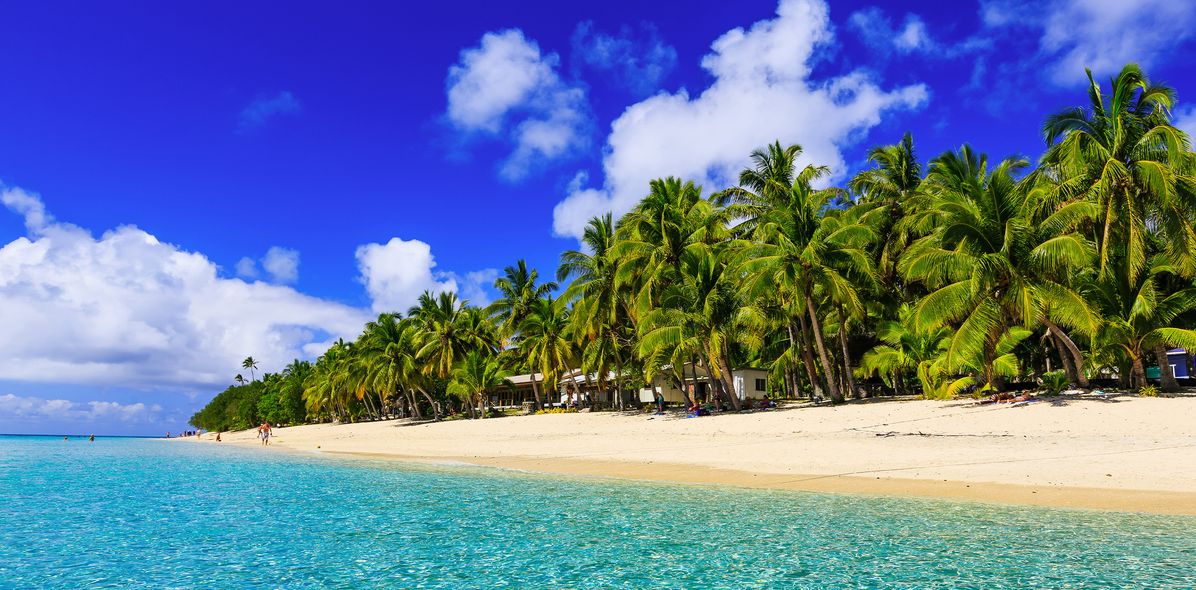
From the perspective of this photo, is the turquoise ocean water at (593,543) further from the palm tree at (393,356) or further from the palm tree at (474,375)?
the palm tree at (393,356)

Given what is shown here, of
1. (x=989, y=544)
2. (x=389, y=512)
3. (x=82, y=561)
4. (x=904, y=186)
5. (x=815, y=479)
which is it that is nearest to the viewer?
(x=989, y=544)

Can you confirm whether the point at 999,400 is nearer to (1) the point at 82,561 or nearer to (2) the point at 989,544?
(2) the point at 989,544

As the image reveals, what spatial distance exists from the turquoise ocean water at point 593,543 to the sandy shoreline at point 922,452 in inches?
76.7

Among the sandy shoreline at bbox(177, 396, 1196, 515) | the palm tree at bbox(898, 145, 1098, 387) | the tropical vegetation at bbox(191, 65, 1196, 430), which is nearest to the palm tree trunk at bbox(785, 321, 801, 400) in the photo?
the tropical vegetation at bbox(191, 65, 1196, 430)

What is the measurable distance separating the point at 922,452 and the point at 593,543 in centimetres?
1138

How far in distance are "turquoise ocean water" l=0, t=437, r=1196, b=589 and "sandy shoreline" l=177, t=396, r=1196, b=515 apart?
195 centimetres

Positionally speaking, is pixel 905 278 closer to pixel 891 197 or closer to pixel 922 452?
pixel 891 197

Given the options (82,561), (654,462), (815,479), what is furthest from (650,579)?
(654,462)

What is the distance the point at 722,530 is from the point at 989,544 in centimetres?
334

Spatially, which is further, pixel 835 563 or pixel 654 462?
pixel 654 462

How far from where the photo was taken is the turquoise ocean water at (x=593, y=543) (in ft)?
23.4

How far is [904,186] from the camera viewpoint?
38531 millimetres

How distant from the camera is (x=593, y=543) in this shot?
894 cm

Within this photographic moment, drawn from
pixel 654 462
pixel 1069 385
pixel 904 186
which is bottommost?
pixel 654 462
